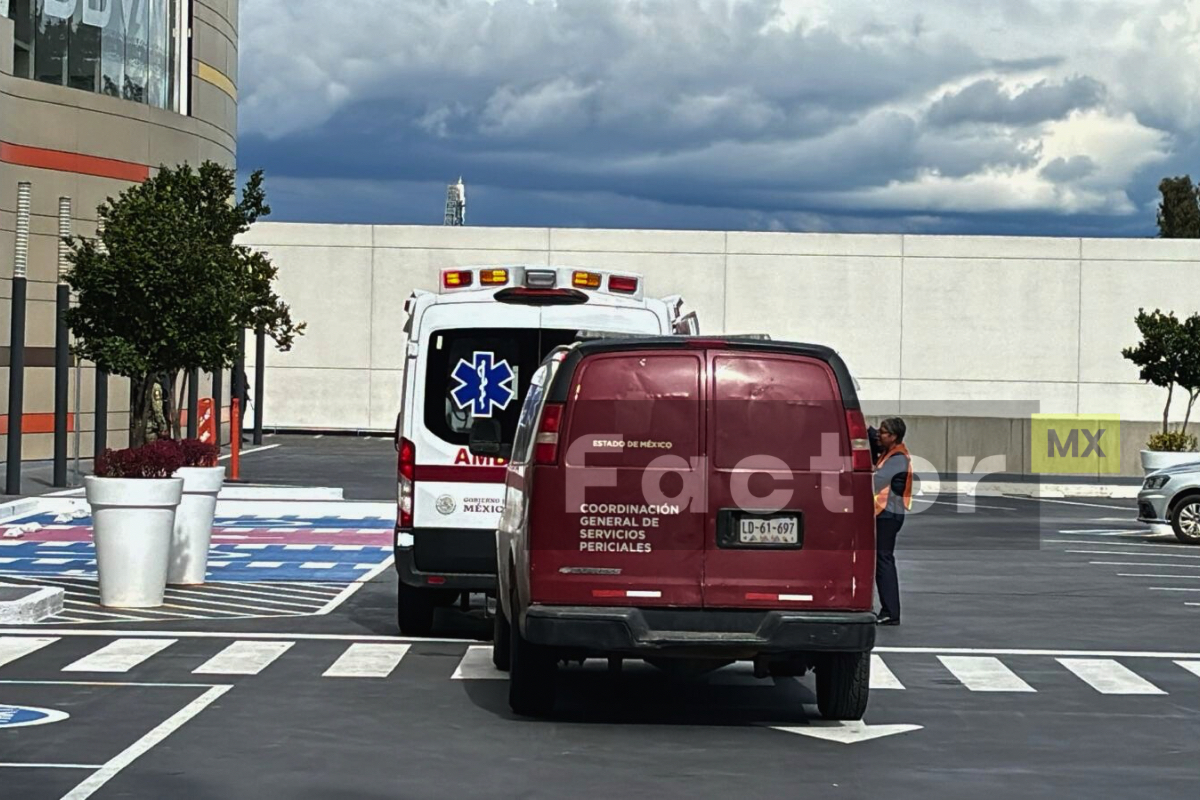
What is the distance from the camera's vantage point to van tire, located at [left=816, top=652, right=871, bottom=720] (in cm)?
1115

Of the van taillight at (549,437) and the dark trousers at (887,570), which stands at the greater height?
the van taillight at (549,437)

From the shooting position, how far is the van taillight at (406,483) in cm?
1451

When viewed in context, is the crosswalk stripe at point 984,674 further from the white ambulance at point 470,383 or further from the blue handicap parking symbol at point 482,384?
the blue handicap parking symbol at point 482,384

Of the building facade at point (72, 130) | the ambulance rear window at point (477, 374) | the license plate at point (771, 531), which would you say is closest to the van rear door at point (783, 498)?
the license plate at point (771, 531)

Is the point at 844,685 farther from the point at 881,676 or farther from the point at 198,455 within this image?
the point at 198,455

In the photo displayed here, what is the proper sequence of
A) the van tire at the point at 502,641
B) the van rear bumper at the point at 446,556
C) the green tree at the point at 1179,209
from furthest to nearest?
the green tree at the point at 1179,209
the van rear bumper at the point at 446,556
the van tire at the point at 502,641

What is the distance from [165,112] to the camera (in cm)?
4494

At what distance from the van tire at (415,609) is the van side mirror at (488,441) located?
2.35 metres

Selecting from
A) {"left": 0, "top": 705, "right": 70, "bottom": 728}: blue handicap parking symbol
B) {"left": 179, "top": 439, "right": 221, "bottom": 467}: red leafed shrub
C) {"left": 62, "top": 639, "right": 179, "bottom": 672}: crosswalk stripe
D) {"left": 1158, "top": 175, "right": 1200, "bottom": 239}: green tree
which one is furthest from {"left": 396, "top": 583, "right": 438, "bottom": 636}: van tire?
{"left": 1158, "top": 175, "right": 1200, "bottom": 239}: green tree

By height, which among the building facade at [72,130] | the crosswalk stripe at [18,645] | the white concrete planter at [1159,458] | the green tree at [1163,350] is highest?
the building facade at [72,130]

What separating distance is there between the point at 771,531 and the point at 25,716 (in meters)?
4.30

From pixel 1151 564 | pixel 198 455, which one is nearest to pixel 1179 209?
pixel 1151 564

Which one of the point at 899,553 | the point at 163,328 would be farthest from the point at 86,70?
the point at 899,553

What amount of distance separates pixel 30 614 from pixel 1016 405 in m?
50.3
